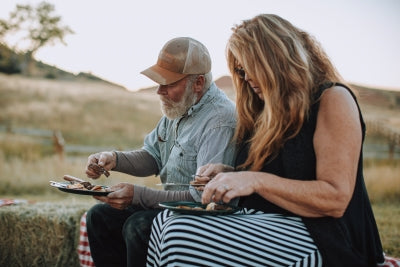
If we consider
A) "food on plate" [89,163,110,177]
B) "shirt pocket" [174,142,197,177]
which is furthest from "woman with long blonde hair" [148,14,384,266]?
"food on plate" [89,163,110,177]

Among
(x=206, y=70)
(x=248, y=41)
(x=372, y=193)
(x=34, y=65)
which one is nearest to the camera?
(x=248, y=41)

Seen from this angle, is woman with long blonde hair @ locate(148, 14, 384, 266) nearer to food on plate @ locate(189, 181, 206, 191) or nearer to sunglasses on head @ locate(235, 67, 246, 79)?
food on plate @ locate(189, 181, 206, 191)

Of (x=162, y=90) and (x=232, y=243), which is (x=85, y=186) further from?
(x=232, y=243)

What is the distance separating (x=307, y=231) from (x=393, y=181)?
814 cm

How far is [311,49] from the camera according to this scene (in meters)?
2.58

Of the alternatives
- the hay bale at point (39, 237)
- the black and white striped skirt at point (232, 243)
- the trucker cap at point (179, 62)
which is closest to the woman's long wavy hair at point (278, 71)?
the black and white striped skirt at point (232, 243)

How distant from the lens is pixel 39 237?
4.21 metres

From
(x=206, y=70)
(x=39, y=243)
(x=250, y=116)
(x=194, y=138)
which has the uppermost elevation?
(x=206, y=70)

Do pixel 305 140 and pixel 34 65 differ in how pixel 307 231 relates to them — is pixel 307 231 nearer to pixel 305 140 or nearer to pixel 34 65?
pixel 305 140

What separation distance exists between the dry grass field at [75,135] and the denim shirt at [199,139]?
0.89 m

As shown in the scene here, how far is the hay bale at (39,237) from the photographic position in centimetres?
418

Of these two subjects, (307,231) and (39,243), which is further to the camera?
(39,243)

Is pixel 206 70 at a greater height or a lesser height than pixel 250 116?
greater

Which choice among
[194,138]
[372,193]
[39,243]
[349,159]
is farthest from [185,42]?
[372,193]
